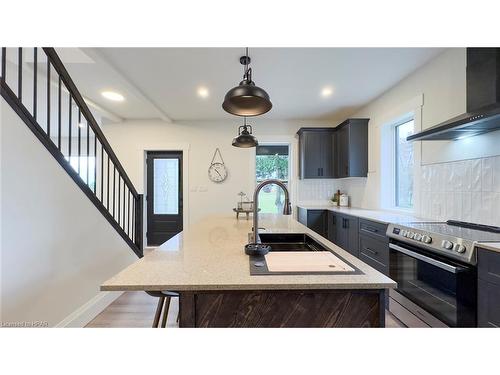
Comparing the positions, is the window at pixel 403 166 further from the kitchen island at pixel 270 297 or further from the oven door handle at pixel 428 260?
the kitchen island at pixel 270 297

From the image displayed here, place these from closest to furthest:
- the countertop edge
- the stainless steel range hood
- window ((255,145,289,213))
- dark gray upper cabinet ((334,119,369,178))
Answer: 1. the countertop edge
2. the stainless steel range hood
3. dark gray upper cabinet ((334,119,369,178))
4. window ((255,145,289,213))

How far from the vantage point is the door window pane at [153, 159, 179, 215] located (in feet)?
17.6

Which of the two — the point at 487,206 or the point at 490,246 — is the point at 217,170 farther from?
the point at 490,246

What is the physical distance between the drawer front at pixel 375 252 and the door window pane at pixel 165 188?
3.67 metres

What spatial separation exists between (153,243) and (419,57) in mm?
5303

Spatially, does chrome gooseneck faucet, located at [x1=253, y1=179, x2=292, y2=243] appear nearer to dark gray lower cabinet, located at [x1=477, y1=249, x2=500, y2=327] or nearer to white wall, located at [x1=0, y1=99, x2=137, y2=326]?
dark gray lower cabinet, located at [x1=477, y1=249, x2=500, y2=327]

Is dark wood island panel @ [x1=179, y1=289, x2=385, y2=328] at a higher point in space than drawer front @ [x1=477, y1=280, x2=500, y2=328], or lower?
higher

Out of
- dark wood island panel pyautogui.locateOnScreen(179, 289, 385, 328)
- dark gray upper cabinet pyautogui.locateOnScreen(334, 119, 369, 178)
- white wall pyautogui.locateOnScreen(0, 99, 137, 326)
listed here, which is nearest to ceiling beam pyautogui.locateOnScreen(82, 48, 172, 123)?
white wall pyautogui.locateOnScreen(0, 99, 137, 326)

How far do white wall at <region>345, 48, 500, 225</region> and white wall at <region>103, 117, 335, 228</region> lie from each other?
2.22m

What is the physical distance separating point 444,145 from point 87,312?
12.3 feet

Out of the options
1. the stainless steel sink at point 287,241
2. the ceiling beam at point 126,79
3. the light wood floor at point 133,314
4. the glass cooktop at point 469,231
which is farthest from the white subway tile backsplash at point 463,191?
the ceiling beam at point 126,79

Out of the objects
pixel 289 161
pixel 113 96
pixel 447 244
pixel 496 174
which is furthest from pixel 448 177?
pixel 113 96

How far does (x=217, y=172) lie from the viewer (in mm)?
5121
